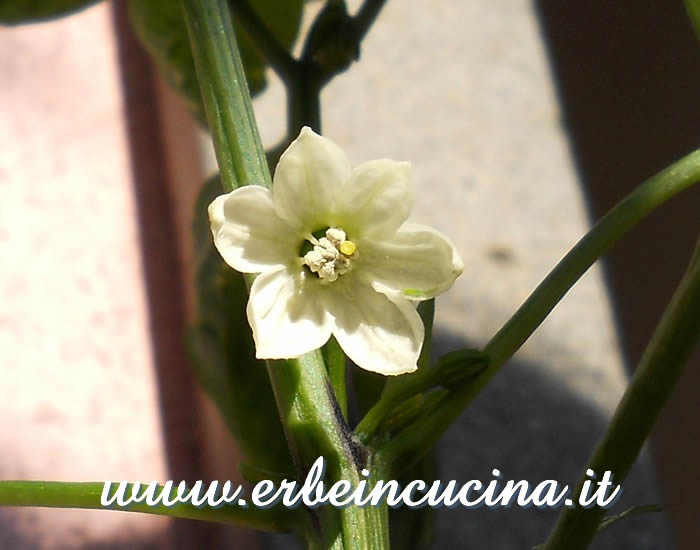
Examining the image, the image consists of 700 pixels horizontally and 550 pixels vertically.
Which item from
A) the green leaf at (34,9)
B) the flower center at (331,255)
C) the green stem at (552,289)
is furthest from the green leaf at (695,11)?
the green leaf at (34,9)

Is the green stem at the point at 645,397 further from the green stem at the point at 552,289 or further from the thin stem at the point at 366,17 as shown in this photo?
the thin stem at the point at 366,17

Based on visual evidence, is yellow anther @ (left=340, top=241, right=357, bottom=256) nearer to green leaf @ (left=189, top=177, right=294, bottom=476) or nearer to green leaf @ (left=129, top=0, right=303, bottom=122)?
green leaf @ (left=189, top=177, right=294, bottom=476)

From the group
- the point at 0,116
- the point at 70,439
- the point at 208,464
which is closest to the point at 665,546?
the point at 208,464

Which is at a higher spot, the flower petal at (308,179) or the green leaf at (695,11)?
the green leaf at (695,11)

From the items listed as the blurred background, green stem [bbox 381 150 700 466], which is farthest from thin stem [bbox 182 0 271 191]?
the blurred background

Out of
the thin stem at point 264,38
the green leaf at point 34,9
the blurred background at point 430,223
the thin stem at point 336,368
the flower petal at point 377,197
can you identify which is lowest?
the blurred background at point 430,223

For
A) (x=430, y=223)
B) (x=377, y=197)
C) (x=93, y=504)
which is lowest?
(x=430, y=223)

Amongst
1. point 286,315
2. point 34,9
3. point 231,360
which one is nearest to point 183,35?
point 34,9

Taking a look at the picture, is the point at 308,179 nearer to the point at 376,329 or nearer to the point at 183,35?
the point at 376,329
